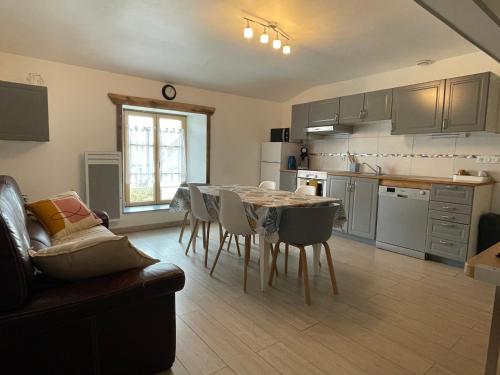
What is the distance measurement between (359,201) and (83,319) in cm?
364

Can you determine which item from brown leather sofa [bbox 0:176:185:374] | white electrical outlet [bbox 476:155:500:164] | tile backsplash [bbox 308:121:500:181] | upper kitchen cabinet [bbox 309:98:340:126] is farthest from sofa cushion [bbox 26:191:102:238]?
white electrical outlet [bbox 476:155:500:164]

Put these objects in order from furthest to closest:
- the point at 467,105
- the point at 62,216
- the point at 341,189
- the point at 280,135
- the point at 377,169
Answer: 1. the point at 280,135
2. the point at 377,169
3. the point at 341,189
4. the point at 467,105
5. the point at 62,216

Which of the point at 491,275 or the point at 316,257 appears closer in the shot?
the point at 491,275

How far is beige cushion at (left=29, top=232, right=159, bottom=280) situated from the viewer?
131 cm

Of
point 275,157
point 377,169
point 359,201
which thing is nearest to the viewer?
point 359,201

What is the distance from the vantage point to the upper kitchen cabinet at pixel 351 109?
4312 mm

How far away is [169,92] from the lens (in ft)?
15.1

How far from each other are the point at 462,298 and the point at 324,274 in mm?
1157

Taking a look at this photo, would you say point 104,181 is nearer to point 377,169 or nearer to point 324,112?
point 324,112

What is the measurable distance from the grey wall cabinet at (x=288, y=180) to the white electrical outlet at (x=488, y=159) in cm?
252

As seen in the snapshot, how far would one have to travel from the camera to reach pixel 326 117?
4.78 meters

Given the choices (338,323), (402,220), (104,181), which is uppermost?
(104,181)

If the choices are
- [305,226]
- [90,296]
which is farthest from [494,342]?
[90,296]

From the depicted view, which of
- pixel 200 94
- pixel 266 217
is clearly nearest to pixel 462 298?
pixel 266 217
